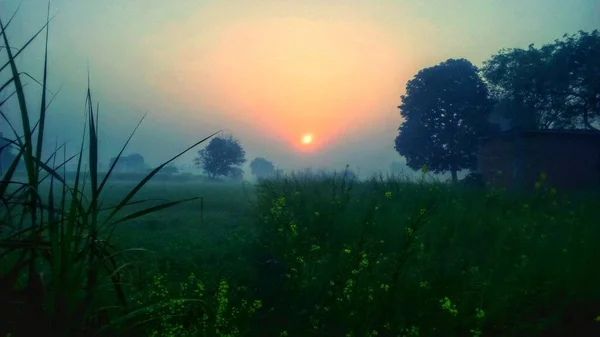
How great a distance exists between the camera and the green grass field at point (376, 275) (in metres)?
3.98

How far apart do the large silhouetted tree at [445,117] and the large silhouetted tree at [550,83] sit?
1.59 m

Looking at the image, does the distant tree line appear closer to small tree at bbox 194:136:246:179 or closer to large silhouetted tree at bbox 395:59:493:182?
large silhouetted tree at bbox 395:59:493:182

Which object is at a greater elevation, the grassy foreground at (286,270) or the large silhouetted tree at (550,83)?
the large silhouetted tree at (550,83)

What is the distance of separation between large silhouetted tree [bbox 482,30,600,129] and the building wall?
26.0ft

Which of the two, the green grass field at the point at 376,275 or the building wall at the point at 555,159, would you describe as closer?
the green grass field at the point at 376,275

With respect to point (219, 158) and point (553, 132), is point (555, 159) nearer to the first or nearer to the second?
point (553, 132)

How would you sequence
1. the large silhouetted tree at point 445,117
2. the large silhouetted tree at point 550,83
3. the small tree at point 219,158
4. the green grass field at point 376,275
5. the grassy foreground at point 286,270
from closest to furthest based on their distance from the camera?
the grassy foreground at point 286,270
the green grass field at point 376,275
the large silhouetted tree at point 550,83
the large silhouetted tree at point 445,117
the small tree at point 219,158

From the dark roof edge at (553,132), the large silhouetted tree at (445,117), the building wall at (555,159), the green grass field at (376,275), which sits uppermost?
the large silhouetted tree at (445,117)

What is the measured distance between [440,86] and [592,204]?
2361 centimetres

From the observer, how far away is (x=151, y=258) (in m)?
7.04

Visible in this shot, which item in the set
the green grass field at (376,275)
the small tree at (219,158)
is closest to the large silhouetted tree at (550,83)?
the green grass field at (376,275)

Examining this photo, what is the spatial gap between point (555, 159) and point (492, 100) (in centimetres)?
1560

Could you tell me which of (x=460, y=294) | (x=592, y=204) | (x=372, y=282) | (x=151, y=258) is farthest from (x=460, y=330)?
(x=592, y=204)

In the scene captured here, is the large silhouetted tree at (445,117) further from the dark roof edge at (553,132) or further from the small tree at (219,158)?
the small tree at (219,158)
